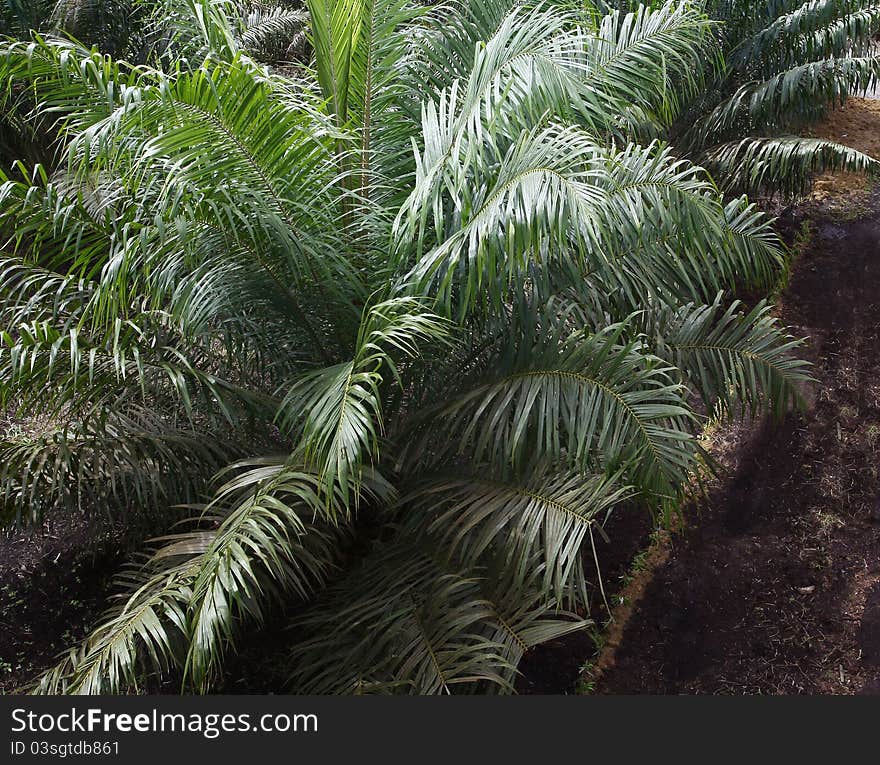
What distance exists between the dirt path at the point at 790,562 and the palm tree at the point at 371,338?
2.24ft

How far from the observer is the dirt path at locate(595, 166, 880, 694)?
3.62m

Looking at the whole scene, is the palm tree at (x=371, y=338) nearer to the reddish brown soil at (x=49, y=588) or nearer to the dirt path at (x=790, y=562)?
the reddish brown soil at (x=49, y=588)

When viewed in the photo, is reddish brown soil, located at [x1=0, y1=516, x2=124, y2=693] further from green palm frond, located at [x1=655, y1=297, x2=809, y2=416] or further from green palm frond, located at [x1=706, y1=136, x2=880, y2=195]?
green palm frond, located at [x1=706, y1=136, x2=880, y2=195]

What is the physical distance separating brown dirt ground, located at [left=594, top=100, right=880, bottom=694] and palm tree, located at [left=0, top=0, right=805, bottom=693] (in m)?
0.69

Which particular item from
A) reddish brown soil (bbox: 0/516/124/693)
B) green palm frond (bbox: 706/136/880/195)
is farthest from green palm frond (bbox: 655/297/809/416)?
reddish brown soil (bbox: 0/516/124/693)

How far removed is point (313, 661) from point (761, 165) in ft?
11.7

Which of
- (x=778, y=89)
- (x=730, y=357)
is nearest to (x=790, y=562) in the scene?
(x=730, y=357)

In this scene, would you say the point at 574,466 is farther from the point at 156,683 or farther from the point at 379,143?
the point at 156,683

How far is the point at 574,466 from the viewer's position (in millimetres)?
2998

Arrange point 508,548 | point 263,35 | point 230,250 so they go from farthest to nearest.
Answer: point 263,35
point 230,250
point 508,548

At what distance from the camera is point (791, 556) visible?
404 centimetres

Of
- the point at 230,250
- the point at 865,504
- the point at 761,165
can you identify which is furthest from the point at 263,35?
the point at 865,504

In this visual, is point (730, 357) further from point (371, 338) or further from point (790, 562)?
point (371, 338)

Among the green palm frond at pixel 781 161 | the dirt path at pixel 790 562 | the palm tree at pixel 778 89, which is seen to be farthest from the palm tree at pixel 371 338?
the palm tree at pixel 778 89
